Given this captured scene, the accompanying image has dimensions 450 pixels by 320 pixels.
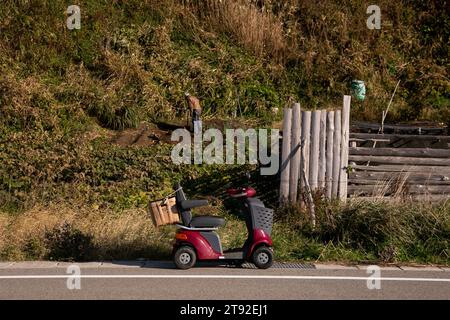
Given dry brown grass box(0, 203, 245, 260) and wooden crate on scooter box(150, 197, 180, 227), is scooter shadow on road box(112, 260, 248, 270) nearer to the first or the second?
dry brown grass box(0, 203, 245, 260)

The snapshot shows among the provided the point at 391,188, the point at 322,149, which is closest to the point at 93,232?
the point at 322,149

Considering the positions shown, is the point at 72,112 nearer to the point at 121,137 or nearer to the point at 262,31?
the point at 121,137

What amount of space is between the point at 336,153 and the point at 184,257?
4040mm

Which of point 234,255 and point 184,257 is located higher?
point 184,257

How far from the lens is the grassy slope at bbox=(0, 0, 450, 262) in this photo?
12734 millimetres

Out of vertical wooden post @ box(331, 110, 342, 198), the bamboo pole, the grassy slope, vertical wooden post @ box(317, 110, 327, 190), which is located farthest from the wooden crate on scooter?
vertical wooden post @ box(331, 110, 342, 198)

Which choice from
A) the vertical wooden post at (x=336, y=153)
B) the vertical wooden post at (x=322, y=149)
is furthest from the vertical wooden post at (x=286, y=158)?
the vertical wooden post at (x=336, y=153)

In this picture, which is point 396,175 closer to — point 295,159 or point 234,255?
point 295,159

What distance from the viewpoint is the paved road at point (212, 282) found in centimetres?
744

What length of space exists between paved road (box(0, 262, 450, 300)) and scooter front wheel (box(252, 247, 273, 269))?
0.12 meters

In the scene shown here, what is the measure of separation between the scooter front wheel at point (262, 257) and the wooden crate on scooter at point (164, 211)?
128 centimetres

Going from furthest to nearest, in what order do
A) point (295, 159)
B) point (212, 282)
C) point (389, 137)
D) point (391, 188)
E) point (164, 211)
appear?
point (389, 137)
point (391, 188)
point (295, 159)
point (164, 211)
point (212, 282)

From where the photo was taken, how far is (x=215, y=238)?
8.86 metres

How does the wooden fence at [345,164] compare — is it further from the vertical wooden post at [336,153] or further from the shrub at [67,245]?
the shrub at [67,245]
